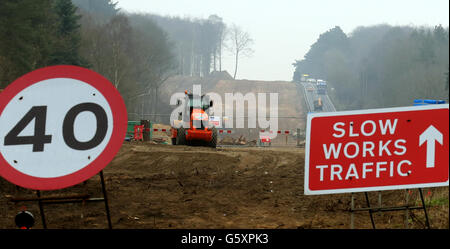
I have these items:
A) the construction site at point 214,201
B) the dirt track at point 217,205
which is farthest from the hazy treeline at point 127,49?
the dirt track at point 217,205

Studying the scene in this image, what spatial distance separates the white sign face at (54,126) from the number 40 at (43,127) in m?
0.01

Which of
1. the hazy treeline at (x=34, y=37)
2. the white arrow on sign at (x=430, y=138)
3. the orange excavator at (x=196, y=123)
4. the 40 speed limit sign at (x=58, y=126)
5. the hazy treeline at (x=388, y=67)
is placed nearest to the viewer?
the 40 speed limit sign at (x=58, y=126)

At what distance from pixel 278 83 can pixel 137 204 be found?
7146cm

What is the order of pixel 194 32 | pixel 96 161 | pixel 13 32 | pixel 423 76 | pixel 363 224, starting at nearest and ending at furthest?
pixel 96 161
pixel 363 224
pixel 423 76
pixel 13 32
pixel 194 32

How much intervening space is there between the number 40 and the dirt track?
681mm

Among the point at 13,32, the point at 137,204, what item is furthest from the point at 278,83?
the point at 137,204

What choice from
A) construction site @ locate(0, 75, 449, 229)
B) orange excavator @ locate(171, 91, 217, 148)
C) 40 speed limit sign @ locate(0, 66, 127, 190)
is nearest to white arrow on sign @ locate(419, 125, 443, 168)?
construction site @ locate(0, 75, 449, 229)

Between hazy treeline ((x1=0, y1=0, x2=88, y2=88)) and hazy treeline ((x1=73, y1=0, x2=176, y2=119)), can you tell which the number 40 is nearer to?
hazy treeline ((x1=0, y1=0, x2=88, y2=88))

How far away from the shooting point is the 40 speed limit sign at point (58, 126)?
312 cm

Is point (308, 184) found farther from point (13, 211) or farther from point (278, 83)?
point (278, 83)

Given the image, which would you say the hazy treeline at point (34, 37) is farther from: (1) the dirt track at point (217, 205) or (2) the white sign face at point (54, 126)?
(2) the white sign face at point (54, 126)

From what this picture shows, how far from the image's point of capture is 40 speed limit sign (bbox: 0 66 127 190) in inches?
Answer: 123
